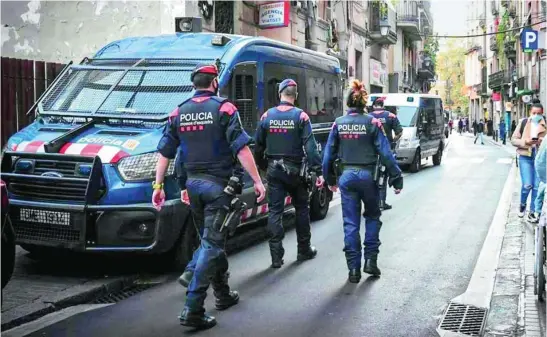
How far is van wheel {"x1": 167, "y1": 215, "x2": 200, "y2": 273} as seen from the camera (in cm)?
712

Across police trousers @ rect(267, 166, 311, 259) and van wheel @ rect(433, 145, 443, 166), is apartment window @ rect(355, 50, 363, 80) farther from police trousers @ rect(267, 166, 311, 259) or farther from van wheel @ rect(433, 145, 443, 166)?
police trousers @ rect(267, 166, 311, 259)

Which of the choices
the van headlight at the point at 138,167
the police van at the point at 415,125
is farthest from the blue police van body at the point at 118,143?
the police van at the point at 415,125

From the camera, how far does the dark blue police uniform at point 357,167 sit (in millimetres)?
6844

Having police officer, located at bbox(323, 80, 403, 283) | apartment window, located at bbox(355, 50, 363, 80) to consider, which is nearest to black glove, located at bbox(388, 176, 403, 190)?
police officer, located at bbox(323, 80, 403, 283)

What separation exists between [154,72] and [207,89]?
2.56 metres

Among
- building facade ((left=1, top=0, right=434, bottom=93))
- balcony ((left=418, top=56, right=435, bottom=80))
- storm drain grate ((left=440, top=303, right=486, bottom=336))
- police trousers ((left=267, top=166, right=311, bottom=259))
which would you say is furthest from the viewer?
balcony ((left=418, top=56, right=435, bottom=80))

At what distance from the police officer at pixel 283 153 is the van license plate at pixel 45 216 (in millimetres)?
2219

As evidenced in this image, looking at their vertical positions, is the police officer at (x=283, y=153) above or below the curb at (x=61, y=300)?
above

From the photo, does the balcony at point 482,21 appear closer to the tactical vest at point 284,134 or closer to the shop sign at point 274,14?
the shop sign at point 274,14

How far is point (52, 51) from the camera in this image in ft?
54.1

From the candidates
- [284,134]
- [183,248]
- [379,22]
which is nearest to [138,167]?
[183,248]

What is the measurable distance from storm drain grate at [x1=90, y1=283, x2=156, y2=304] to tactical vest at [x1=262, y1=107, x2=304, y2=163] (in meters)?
1.98

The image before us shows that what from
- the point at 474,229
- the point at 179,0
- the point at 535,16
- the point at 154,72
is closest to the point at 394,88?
the point at 535,16

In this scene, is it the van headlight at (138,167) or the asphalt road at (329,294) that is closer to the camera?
the asphalt road at (329,294)
